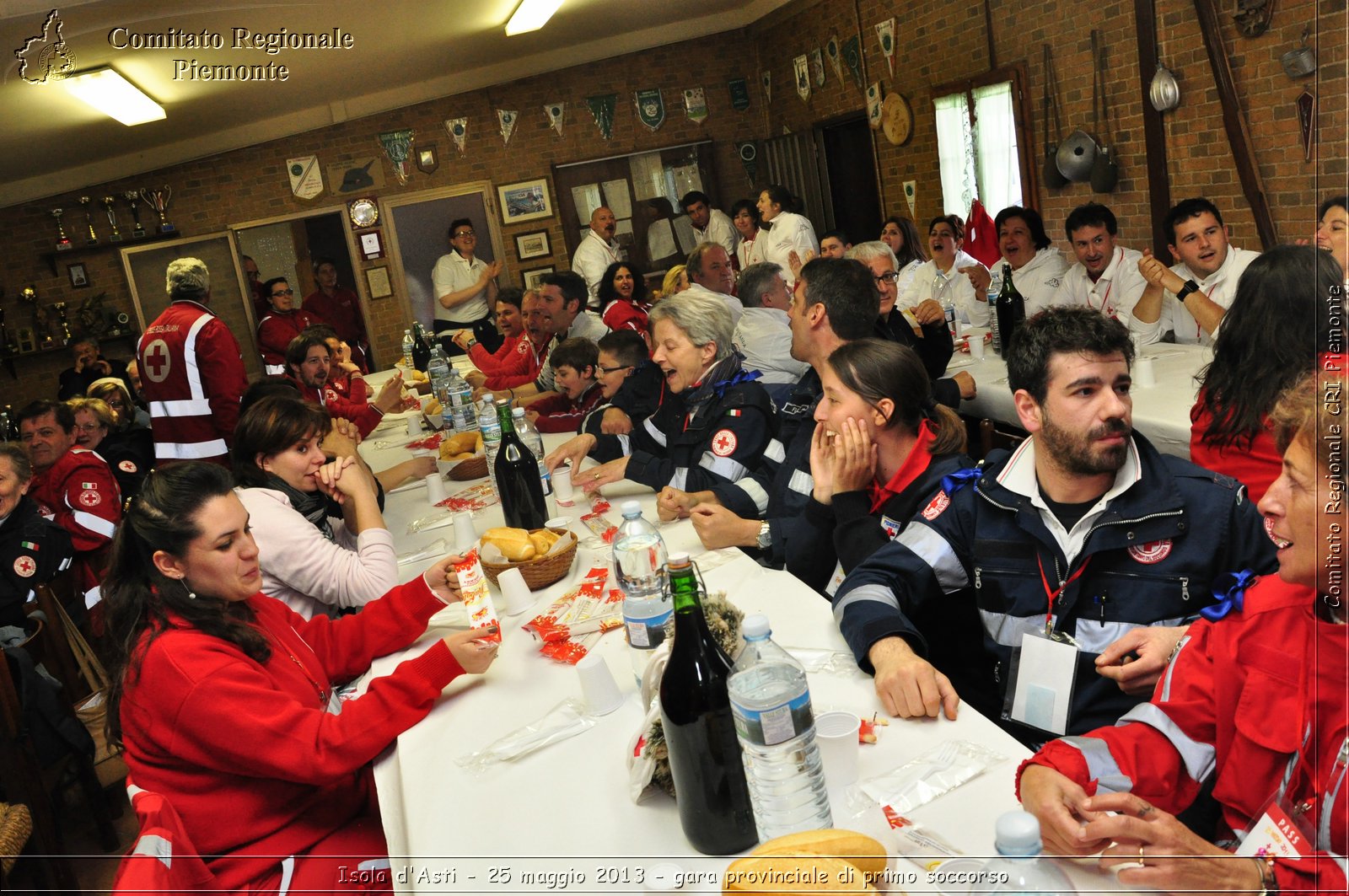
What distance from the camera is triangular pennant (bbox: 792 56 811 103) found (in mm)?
10023

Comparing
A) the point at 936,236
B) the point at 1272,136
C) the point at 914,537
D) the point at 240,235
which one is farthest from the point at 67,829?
Answer: the point at 240,235

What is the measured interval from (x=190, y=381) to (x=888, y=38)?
6429 mm

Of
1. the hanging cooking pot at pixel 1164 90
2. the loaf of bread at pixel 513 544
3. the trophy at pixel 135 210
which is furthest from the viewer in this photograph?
the trophy at pixel 135 210

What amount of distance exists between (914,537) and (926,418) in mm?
474

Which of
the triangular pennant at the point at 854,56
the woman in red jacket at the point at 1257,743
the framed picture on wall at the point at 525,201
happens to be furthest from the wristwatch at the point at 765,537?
the framed picture on wall at the point at 525,201

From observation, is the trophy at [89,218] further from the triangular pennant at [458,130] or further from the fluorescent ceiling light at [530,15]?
the fluorescent ceiling light at [530,15]

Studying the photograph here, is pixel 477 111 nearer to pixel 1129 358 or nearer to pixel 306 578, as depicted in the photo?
pixel 306 578

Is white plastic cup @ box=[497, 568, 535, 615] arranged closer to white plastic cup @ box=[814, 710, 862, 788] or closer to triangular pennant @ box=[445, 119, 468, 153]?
white plastic cup @ box=[814, 710, 862, 788]

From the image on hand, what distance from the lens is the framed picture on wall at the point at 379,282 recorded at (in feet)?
35.2

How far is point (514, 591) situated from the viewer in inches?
93.5

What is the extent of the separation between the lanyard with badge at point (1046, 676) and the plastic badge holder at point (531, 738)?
2.55ft

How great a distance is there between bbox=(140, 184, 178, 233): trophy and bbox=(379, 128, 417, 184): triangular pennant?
86.5 inches

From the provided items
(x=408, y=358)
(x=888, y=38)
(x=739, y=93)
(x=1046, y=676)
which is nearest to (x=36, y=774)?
(x=1046, y=676)

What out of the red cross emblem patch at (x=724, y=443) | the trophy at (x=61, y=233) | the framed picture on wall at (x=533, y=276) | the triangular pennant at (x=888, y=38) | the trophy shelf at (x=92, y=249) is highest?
the triangular pennant at (x=888, y=38)
